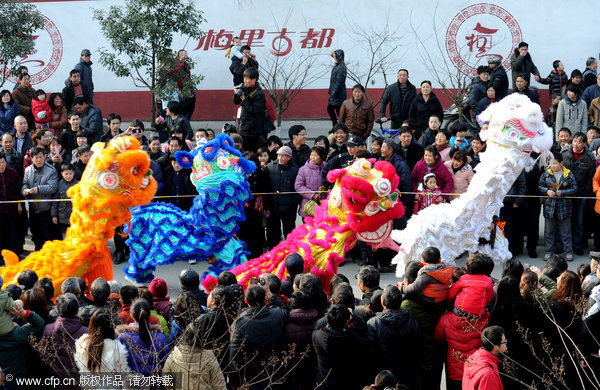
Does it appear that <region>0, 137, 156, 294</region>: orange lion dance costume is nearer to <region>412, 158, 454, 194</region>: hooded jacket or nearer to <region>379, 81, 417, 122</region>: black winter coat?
<region>412, 158, 454, 194</region>: hooded jacket

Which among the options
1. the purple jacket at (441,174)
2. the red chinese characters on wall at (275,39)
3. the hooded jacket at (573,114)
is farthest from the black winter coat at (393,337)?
the red chinese characters on wall at (275,39)

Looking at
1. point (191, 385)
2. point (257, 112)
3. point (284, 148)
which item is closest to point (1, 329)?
point (191, 385)

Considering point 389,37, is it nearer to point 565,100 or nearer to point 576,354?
point 565,100

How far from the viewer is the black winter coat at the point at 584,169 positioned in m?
9.65

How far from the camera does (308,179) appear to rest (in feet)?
31.7

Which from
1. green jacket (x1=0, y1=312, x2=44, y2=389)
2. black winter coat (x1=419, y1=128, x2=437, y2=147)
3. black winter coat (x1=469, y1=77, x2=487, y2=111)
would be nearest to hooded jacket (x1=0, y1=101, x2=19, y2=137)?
black winter coat (x1=419, y1=128, x2=437, y2=147)

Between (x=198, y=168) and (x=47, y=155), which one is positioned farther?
(x=47, y=155)

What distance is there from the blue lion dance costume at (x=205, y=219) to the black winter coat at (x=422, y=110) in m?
4.03

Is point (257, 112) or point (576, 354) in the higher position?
point (257, 112)

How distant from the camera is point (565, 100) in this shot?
11867 millimetres

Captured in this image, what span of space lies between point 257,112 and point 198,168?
3.02 meters

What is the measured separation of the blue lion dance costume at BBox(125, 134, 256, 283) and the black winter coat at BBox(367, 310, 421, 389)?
292 cm

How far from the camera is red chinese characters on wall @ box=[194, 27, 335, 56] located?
14789 mm

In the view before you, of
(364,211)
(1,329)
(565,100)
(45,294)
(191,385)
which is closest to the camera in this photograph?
(191,385)
